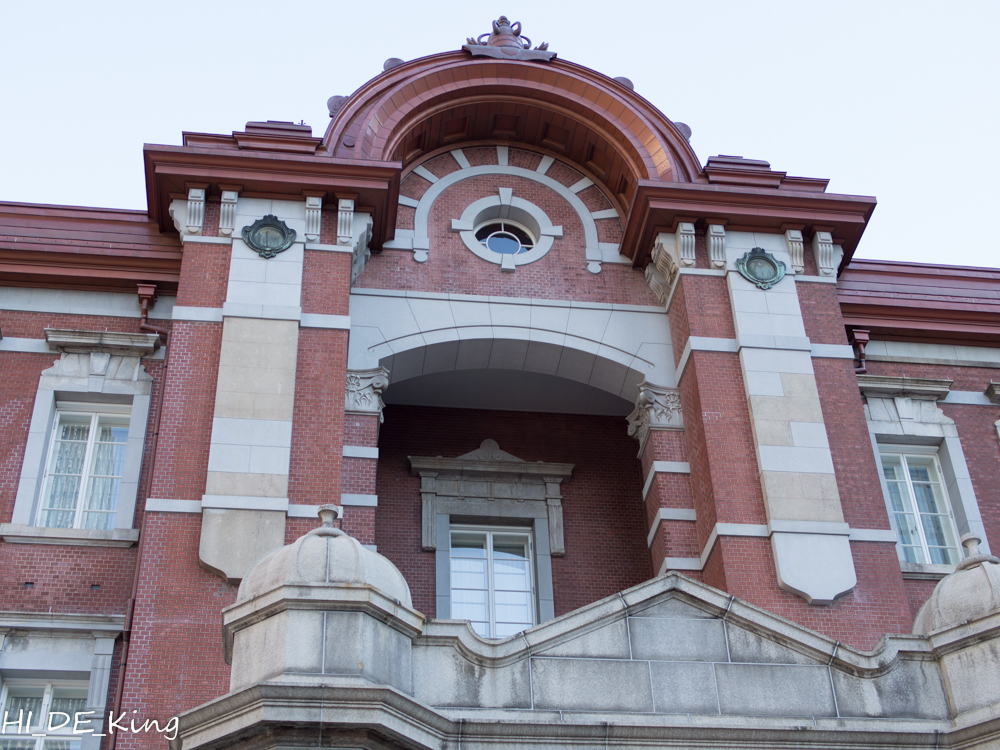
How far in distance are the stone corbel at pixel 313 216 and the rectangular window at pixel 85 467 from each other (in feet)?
10.6

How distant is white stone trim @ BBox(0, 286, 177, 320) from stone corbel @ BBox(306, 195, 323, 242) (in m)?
2.07

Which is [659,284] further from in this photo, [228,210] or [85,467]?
[85,467]

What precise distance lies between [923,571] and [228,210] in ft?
32.8

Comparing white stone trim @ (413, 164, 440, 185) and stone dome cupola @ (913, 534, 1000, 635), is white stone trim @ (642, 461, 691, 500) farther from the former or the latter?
white stone trim @ (413, 164, 440, 185)

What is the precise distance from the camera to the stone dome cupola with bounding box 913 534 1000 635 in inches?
375

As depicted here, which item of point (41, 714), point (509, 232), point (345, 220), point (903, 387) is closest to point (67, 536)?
point (41, 714)

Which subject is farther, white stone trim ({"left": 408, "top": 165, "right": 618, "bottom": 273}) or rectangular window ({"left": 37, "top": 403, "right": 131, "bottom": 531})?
white stone trim ({"left": 408, "top": 165, "right": 618, "bottom": 273})

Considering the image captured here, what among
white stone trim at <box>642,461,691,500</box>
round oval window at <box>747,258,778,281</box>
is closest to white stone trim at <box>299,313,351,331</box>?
white stone trim at <box>642,461,691,500</box>

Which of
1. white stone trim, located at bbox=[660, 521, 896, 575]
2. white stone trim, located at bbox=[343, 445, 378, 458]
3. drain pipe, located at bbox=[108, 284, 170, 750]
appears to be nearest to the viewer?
drain pipe, located at bbox=[108, 284, 170, 750]

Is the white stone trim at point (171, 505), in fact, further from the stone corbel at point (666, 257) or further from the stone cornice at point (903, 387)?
the stone cornice at point (903, 387)

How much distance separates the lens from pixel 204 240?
1562 cm

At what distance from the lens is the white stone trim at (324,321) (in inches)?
591

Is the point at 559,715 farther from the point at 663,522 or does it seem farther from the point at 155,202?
the point at 155,202

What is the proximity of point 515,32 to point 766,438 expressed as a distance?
8.05 metres
